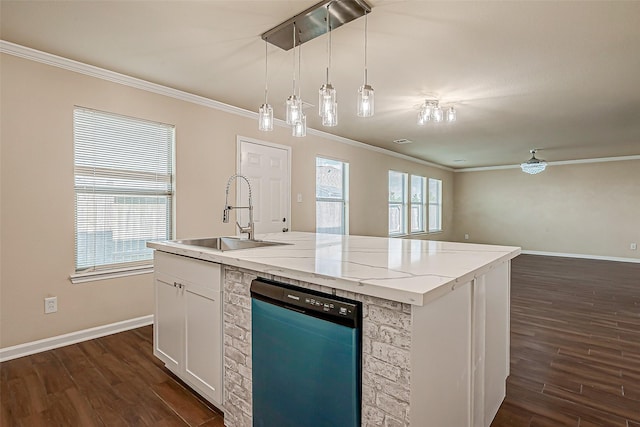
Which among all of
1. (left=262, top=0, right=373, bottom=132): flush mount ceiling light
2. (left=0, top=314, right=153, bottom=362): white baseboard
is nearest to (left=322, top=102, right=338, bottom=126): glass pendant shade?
(left=262, top=0, right=373, bottom=132): flush mount ceiling light

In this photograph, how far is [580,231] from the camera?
7.79 meters

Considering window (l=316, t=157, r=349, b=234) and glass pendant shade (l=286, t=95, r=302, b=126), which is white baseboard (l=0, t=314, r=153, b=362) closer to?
glass pendant shade (l=286, t=95, r=302, b=126)

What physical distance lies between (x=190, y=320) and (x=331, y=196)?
3841 millimetres

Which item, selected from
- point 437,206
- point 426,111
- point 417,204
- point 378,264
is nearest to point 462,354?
point 378,264

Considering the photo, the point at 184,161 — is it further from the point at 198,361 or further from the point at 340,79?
the point at 198,361

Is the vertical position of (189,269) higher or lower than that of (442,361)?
higher

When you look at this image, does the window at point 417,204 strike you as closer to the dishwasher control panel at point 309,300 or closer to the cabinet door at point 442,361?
the cabinet door at point 442,361

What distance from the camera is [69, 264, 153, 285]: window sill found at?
287 cm

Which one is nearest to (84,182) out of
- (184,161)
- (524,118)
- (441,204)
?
(184,161)

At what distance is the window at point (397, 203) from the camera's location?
7099 mm

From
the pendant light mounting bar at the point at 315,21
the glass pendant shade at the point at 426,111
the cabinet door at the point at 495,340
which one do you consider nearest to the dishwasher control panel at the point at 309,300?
the cabinet door at the point at 495,340

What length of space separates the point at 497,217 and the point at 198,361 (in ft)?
29.6

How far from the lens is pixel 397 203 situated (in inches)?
289

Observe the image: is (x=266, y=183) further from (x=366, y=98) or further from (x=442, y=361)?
(x=442, y=361)
